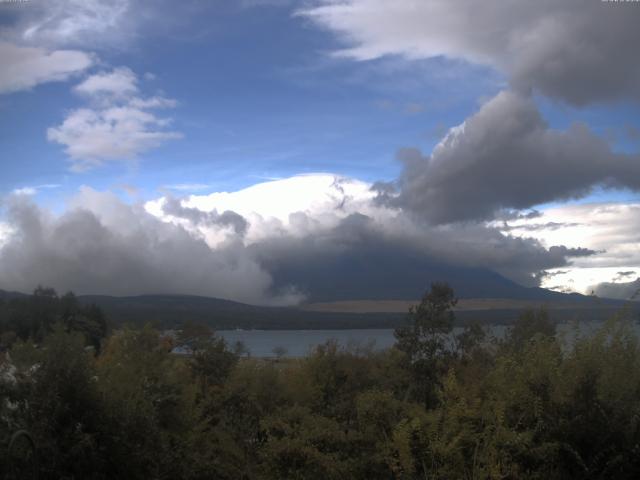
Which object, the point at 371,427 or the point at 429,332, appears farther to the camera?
the point at 429,332

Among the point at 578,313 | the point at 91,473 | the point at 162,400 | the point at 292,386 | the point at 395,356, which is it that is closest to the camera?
the point at 91,473

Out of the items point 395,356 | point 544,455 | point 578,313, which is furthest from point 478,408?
point 395,356

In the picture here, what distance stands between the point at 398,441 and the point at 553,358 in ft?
8.83

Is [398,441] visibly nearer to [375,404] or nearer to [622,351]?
[375,404]

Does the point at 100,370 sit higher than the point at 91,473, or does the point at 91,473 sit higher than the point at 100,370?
the point at 100,370

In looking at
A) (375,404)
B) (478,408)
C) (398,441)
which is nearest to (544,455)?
(478,408)

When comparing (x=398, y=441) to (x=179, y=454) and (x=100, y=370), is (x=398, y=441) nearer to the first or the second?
(x=179, y=454)

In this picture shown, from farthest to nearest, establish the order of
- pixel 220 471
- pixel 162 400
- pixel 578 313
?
1. pixel 578 313
2. pixel 162 400
3. pixel 220 471

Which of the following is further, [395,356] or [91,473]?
[395,356]

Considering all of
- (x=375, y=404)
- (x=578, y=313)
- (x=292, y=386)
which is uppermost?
(x=578, y=313)

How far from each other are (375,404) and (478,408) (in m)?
1.41

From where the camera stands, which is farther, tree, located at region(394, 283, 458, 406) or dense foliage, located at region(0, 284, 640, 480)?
tree, located at region(394, 283, 458, 406)

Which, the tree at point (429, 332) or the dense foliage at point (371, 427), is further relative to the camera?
the tree at point (429, 332)

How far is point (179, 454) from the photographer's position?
9648 millimetres
